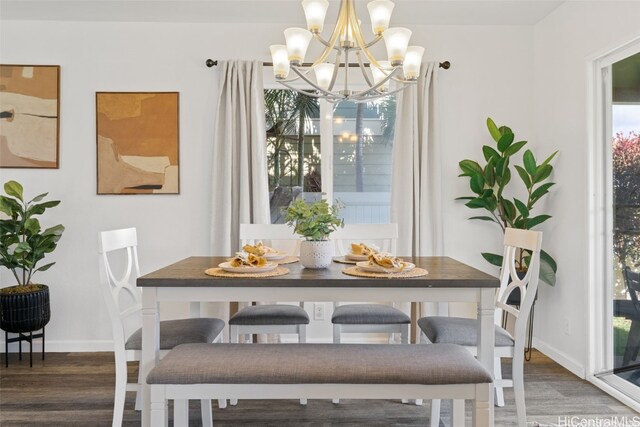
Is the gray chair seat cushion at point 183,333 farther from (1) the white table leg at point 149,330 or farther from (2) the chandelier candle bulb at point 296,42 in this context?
(2) the chandelier candle bulb at point 296,42

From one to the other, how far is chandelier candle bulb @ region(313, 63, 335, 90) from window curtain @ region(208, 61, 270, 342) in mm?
1173

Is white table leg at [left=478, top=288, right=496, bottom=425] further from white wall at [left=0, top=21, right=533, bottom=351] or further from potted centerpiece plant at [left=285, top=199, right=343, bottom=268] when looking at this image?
white wall at [left=0, top=21, right=533, bottom=351]

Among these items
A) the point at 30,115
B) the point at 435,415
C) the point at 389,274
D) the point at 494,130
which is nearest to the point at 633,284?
the point at 494,130

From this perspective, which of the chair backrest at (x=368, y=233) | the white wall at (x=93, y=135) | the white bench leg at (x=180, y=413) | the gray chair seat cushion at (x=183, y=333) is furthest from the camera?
the white wall at (x=93, y=135)

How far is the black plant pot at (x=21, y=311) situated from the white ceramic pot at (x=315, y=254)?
213 cm

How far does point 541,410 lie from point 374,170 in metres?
2.03

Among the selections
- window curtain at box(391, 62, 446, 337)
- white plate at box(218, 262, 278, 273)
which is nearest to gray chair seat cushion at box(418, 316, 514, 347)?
white plate at box(218, 262, 278, 273)

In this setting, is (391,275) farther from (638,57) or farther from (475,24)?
(475,24)

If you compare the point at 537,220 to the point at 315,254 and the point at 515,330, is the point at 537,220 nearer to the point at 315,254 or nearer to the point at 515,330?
the point at 515,330

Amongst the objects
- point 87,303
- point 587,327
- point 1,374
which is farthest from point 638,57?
point 1,374

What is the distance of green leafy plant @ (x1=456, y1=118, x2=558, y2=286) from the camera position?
3.09m

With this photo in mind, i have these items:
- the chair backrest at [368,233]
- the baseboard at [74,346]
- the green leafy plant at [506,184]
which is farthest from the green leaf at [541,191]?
the baseboard at [74,346]

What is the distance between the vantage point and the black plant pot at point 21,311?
9.69 feet

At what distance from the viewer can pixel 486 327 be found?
1755 mm
